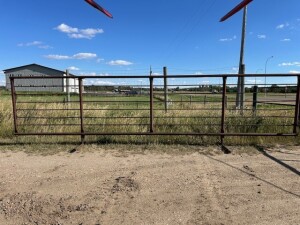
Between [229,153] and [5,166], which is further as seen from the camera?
[229,153]

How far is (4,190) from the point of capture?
4.14m

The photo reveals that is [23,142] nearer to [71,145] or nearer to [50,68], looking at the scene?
[71,145]

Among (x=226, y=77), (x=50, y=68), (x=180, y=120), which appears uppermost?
(x=50, y=68)

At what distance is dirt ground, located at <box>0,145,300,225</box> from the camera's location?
339 cm

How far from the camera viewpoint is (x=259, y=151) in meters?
6.29

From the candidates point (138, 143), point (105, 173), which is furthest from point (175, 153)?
point (105, 173)

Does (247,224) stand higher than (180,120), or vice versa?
(180,120)

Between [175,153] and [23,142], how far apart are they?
12.3ft

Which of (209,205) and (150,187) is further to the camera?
(150,187)

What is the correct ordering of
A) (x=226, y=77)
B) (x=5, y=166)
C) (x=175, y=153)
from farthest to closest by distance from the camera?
(x=226, y=77)
(x=175, y=153)
(x=5, y=166)

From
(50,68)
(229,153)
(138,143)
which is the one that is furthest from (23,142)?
(50,68)

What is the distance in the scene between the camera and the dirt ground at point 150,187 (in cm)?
339

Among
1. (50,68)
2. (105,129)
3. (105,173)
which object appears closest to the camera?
(105,173)

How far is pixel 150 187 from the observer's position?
Answer: 425cm
